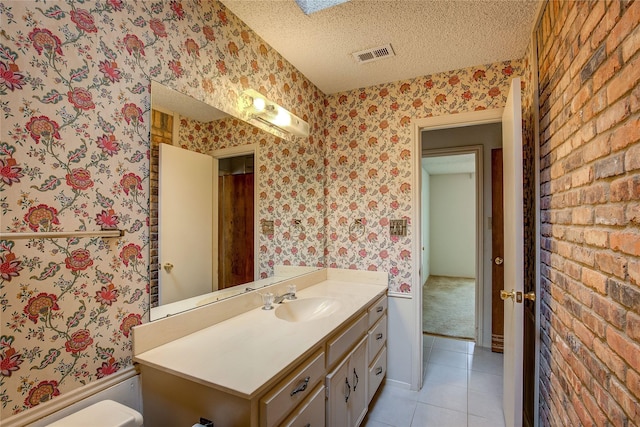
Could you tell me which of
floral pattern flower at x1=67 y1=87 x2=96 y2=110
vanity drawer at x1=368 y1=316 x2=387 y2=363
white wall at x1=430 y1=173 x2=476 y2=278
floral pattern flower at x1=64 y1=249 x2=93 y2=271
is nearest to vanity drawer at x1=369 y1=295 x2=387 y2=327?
vanity drawer at x1=368 y1=316 x2=387 y2=363

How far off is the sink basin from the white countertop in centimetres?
16

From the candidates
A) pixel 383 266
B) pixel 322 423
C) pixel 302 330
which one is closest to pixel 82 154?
pixel 302 330

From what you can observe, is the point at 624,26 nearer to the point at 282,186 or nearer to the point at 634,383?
the point at 634,383

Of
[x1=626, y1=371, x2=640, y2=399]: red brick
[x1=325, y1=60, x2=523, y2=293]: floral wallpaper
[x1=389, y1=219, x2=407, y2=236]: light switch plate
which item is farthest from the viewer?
[x1=389, y1=219, x2=407, y2=236]: light switch plate

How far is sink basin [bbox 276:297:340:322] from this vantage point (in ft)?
6.00

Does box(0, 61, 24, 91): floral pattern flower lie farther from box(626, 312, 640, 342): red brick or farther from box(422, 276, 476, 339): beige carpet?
box(422, 276, 476, 339): beige carpet

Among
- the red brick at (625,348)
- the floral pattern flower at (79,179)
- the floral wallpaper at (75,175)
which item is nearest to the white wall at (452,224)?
the red brick at (625,348)

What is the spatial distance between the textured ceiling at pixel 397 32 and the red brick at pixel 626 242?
4.51 feet

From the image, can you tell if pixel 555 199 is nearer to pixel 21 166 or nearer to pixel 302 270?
pixel 302 270

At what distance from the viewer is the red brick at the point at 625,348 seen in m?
0.72

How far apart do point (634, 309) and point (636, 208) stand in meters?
0.25

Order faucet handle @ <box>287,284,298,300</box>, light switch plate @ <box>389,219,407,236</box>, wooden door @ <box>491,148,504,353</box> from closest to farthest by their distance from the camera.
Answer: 1. faucet handle @ <box>287,284,298,300</box>
2. light switch plate @ <box>389,219,407,236</box>
3. wooden door @ <box>491,148,504,353</box>

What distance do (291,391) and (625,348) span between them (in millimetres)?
1015

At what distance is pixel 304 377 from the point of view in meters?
1.19
